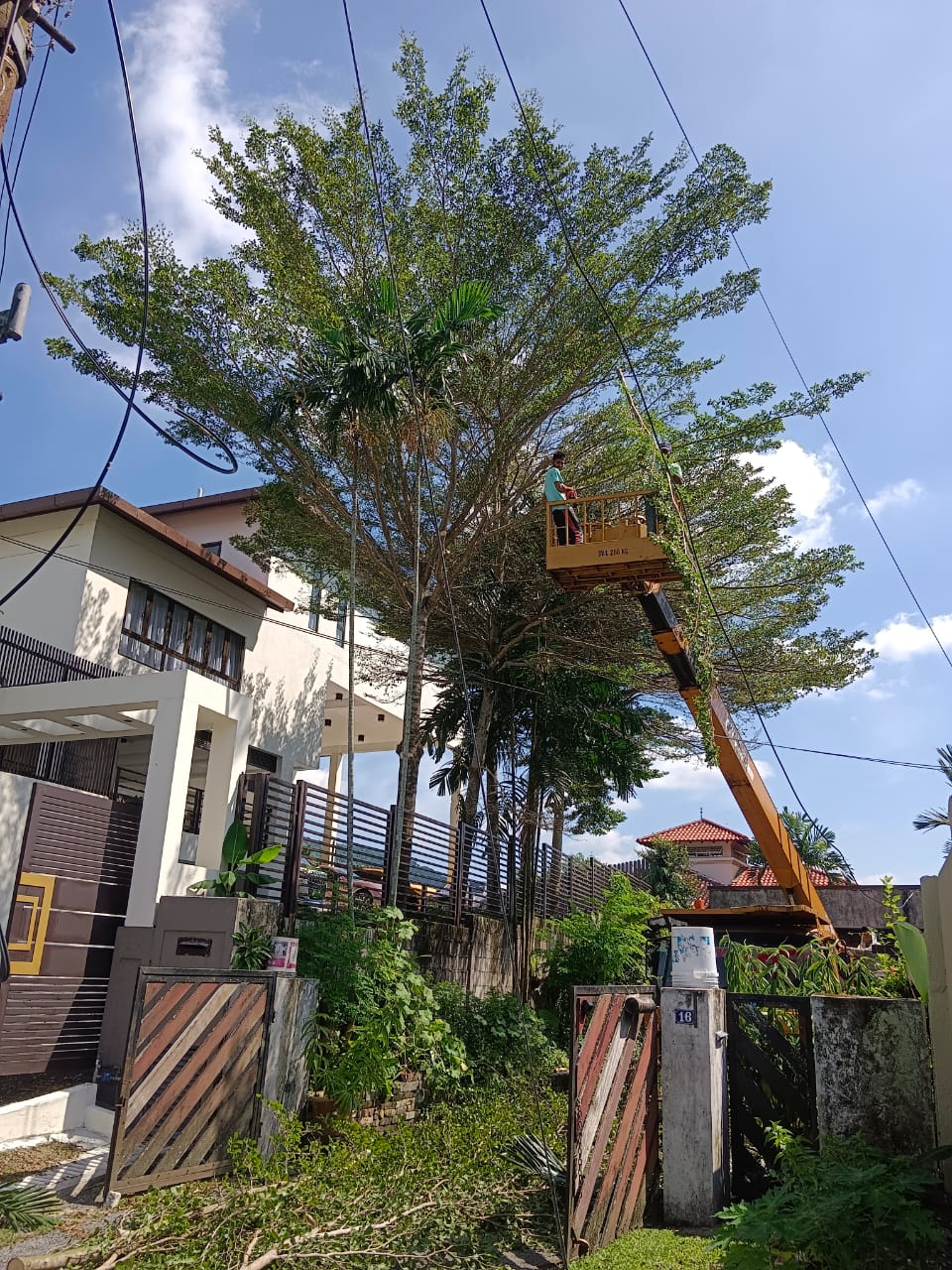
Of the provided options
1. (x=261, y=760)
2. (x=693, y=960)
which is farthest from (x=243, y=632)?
(x=693, y=960)

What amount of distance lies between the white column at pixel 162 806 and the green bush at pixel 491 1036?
3.42 meters

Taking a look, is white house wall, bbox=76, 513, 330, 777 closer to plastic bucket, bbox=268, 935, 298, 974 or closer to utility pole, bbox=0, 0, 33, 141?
plastic bucket, bbox=268, 935, 298, 974

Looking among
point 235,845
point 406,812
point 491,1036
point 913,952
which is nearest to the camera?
point 913,952

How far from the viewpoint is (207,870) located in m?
10.8

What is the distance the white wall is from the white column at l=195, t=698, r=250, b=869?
7.21 ft

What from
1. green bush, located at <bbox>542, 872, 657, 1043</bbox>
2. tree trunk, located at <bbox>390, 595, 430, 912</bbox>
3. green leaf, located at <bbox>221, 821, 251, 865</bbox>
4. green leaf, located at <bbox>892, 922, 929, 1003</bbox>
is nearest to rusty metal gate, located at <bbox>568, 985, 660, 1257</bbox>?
green leaf, located at <bbox>892, 922, 929, 1003</bbox>

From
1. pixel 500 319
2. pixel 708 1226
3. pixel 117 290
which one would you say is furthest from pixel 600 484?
pixel 708 1226

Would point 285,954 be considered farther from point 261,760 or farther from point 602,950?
point 261,760

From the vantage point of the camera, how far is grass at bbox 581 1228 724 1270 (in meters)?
5.13

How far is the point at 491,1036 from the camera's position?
11.3 meters

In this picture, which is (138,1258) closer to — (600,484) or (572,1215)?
(572,1215)

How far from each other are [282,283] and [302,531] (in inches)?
178

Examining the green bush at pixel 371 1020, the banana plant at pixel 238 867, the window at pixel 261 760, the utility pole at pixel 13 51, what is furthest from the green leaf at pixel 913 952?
the window at pixel 261 760

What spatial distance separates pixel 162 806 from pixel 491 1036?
15.8 ft
